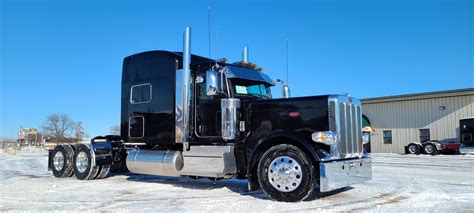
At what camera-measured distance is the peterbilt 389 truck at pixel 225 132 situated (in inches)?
279

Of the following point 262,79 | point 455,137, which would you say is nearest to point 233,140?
point 262,79

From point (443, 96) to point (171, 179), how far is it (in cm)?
2513

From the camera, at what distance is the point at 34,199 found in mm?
7496

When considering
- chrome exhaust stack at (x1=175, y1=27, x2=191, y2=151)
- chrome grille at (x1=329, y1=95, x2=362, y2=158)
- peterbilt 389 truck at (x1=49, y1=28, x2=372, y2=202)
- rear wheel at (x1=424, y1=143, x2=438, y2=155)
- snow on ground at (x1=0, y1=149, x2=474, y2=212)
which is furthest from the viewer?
rear wheel at (x1=424, y1=143, x2=438, y2=155)

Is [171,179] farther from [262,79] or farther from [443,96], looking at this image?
[443,96]

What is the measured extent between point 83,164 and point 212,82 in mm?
5202

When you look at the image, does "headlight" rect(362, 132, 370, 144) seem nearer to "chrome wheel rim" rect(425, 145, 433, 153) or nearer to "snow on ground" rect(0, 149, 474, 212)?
"snow on ground" rect(0, 149, 474, 212)

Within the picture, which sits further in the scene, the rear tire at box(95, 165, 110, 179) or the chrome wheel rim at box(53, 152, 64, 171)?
the chrome wheel rim at box(53, 152, 64, 171)

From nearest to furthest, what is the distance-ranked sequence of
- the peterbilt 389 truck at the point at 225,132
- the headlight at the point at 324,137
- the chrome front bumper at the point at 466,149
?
1. the headlight at the point at 324,137
2. the peterbilt 389 truck at the point at 225,132
3. the chrome front bumper at the point at 466,149

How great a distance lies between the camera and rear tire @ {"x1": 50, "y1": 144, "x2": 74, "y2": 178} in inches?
446

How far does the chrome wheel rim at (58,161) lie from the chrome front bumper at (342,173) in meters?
7.95

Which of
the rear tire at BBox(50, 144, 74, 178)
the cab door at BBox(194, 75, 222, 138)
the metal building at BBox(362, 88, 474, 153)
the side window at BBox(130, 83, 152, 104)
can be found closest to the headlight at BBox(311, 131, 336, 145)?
the cab door at BBox(194, 75, 222, 138)

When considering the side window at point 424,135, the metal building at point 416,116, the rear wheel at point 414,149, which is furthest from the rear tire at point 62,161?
the side window at point 424,135

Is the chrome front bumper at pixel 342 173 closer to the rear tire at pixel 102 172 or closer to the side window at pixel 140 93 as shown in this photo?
the side window at pixel 140 93
